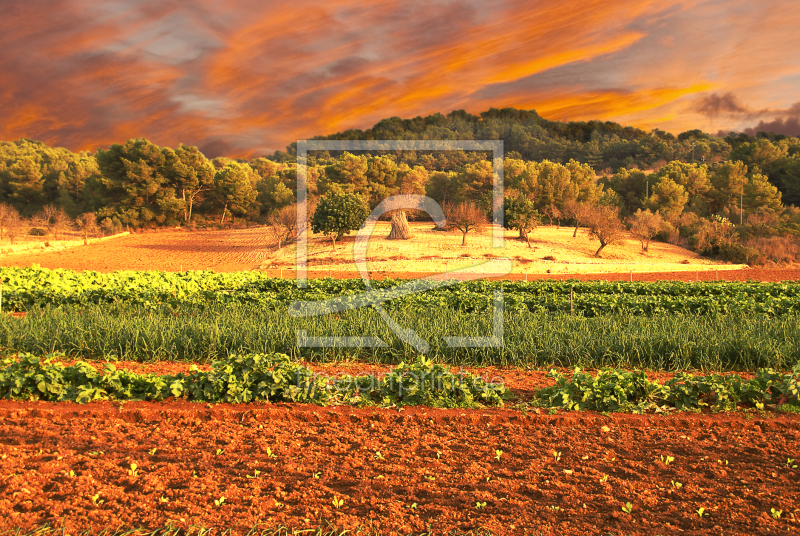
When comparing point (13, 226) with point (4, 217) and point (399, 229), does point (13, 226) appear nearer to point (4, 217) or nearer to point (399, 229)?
point (4, 217)

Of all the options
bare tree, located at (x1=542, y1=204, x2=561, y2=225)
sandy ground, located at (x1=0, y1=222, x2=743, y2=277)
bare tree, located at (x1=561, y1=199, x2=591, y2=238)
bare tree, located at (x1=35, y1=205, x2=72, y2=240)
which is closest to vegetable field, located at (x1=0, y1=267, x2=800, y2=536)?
sandy ground, located at (x1=0, y1=222, x2=743, y2=277)

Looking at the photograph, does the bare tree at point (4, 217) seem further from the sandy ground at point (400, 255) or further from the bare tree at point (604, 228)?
the bare tree at point (604, 228)

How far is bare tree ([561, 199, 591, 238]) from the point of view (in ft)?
96.8

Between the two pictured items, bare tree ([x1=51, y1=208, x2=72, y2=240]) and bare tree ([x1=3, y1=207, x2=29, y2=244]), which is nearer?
bare tree ([x1=3, y1=207, x2=29, y2=244])

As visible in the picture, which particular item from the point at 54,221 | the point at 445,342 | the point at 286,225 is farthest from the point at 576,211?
the point at 54,221

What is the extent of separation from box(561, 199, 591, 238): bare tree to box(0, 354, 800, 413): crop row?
24.6 metres

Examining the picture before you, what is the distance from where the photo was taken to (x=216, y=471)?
10.6 ft

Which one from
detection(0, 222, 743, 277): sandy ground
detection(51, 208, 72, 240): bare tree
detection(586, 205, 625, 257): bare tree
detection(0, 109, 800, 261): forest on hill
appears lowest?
detection(0, 222, 743, 277): sandy ground

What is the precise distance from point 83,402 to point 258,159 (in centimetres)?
5955

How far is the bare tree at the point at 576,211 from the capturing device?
29.5 metres

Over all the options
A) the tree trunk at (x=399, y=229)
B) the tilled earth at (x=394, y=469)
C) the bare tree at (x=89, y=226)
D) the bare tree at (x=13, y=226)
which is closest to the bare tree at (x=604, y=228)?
the tree trunk at (x=399, y=229)

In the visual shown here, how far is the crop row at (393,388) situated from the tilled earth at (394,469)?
7.2 inches

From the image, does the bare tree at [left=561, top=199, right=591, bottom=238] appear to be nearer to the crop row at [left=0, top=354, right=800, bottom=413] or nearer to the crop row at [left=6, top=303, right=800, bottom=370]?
the crop row at [left=6, top=303, right=800, bottom=370]

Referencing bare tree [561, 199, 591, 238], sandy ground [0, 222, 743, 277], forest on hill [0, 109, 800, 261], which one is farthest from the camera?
forest on hill [0, 109, 800, 261]
